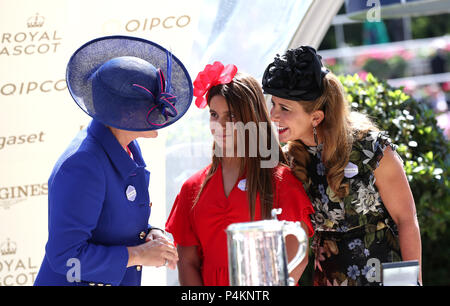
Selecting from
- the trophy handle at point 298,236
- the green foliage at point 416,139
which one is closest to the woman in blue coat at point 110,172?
the trophy handle at point 298,236

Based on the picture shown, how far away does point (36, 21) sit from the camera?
2.82m

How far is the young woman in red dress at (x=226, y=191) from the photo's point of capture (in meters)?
2.12

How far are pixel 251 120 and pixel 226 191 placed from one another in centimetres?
27

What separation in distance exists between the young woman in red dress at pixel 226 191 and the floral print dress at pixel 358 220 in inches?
4.5

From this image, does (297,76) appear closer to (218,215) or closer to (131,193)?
(218,215)

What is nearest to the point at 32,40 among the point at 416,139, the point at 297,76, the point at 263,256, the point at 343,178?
the point at 297,76

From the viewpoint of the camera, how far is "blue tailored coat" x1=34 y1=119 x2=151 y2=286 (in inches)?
67.1

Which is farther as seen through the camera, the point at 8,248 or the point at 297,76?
the point at 8,248

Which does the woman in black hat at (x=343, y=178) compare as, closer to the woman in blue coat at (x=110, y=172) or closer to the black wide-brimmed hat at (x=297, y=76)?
the black wide-brimmed hat at (x=297, y=76)

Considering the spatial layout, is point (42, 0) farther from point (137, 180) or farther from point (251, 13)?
point (137, 180)

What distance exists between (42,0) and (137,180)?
1310mm

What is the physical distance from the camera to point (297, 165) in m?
2.26

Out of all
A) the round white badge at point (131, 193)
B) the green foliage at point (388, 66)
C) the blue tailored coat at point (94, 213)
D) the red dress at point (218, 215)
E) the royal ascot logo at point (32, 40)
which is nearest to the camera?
the blue tailored coat at point (94, 213)

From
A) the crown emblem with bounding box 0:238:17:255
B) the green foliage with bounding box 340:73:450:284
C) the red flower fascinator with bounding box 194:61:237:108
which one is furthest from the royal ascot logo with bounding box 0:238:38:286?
the green foliage with bounding box 340:73:450:284
